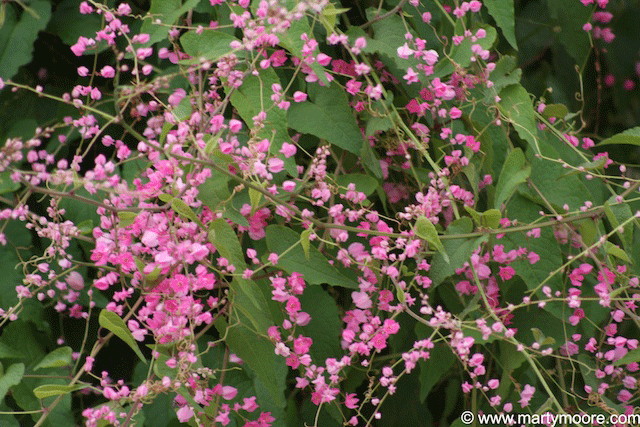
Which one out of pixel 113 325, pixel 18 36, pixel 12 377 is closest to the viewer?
pixel 113 325

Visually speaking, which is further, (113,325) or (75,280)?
(75,280)

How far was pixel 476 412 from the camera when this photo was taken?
1.22 meters

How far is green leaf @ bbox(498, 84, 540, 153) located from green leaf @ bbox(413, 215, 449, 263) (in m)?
0.23

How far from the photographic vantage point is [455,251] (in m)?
1.06

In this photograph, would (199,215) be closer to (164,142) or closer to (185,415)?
(164,142)

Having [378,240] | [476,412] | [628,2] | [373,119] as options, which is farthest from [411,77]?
[628,2]

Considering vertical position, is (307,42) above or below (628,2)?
above

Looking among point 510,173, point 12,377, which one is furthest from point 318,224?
point 12,377

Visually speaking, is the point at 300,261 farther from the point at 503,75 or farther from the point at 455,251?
the point at 503,75

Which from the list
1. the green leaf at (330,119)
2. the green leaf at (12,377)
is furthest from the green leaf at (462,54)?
the green leaf at (12,377)

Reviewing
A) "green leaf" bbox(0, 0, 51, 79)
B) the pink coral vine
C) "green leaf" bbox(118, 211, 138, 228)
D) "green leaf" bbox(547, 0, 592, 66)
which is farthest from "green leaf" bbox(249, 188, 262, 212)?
"green leaf" bbox(547, 0, 592, 66)

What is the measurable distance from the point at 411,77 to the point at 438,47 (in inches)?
7.2

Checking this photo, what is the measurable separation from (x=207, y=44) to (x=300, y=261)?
1.11 feet

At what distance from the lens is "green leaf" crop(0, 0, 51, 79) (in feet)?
4.09
